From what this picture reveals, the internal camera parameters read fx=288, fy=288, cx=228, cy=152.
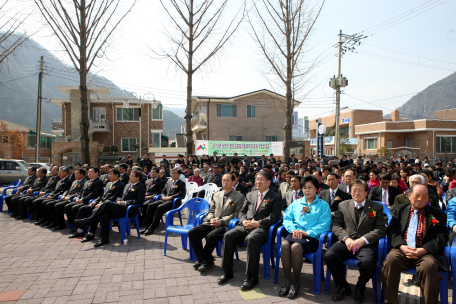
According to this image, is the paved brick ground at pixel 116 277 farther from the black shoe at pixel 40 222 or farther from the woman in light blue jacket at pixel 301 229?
the black shoe at pixel 40 222

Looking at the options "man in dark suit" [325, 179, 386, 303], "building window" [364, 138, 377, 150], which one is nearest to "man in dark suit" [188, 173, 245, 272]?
"man in dark suit" [325, 179, 386, 303]

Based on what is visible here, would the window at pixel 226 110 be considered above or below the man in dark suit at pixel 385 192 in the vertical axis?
above

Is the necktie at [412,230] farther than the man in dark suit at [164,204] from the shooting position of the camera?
No

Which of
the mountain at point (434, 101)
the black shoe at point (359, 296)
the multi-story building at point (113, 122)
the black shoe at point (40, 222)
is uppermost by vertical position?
the mountain at point (434, 101)

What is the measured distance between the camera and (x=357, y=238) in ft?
12.0

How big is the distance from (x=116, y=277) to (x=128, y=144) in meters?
24.3

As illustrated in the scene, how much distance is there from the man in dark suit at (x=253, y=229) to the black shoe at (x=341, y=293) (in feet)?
Answer: 3.22

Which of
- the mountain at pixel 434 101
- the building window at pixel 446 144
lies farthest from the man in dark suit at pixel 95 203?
the mountain at pixel 434 101

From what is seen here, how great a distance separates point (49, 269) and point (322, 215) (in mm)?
4044

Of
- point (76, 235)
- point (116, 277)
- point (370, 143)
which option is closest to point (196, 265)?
point (116, 277)

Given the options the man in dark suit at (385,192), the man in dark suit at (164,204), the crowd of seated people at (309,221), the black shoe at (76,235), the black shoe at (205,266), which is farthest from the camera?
the man in dark suit at (164,204)

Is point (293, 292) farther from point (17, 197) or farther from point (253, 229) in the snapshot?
point (17, 197)

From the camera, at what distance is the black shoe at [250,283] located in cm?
364

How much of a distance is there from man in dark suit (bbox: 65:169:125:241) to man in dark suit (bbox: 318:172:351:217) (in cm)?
415
